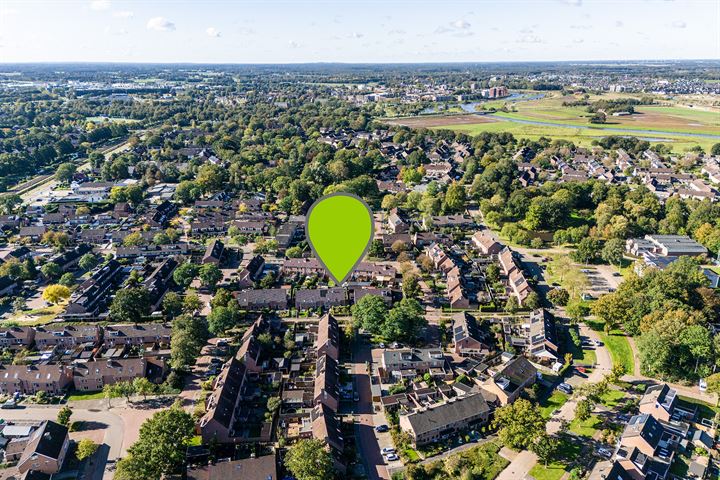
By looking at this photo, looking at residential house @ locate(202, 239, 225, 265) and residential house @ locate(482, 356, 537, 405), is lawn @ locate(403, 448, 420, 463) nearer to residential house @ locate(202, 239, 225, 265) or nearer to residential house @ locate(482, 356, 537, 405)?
residential house @ locate(482, 356, 537, 405)

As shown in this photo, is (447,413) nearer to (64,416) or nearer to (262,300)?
(262,300)

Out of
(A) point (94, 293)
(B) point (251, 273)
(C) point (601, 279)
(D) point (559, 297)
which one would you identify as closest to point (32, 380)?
(A) point (94, 293)

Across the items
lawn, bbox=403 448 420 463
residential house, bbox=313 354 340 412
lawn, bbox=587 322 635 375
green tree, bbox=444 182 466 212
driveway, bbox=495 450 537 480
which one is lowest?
lawn, bbox=403 448 420 463

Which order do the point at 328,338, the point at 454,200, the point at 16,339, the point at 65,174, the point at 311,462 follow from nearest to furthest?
1. the point at 311,462
2. the point at 328,338
3. the point at 16,339
4. the point at 454,200
5. the point at 65,174

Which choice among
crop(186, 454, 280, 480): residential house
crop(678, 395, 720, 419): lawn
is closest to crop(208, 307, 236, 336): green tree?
crop(186, 454, 280, 480): residential house

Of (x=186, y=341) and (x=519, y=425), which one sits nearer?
(x=519, y=425)

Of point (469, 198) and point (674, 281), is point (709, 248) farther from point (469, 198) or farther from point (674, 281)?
point (469, 198)
